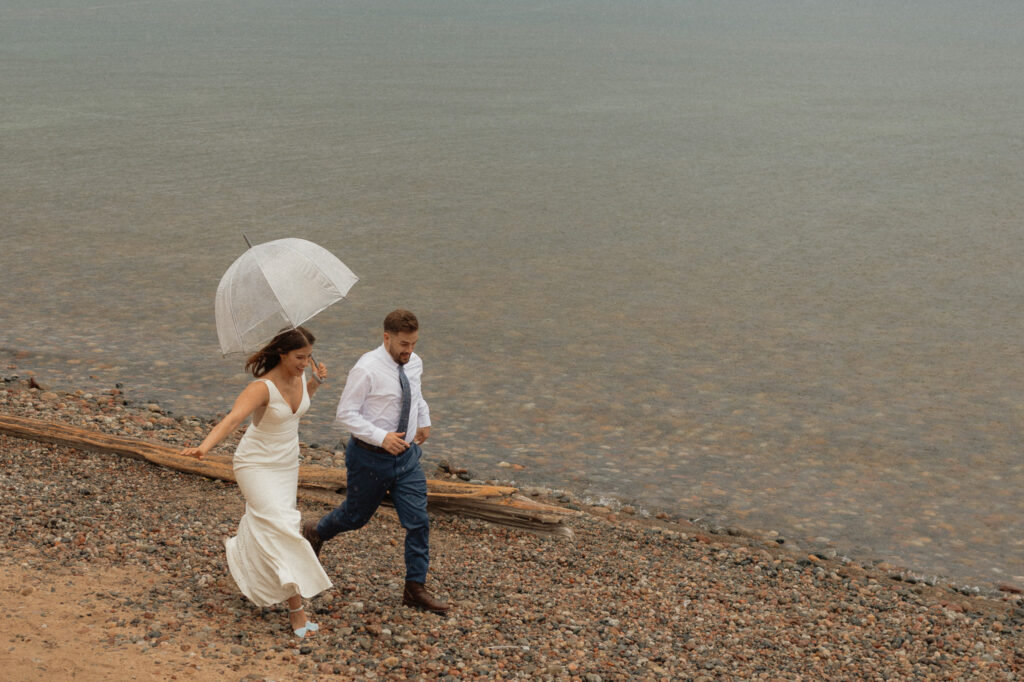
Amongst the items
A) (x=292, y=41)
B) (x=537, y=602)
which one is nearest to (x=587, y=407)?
(x=537, y=602)

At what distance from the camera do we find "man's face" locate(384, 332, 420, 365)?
23.1ft

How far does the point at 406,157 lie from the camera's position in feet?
82.4

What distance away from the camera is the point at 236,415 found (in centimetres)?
663

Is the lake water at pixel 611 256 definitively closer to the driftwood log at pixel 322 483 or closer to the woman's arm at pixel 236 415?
the driftwood log at pixel 322 483

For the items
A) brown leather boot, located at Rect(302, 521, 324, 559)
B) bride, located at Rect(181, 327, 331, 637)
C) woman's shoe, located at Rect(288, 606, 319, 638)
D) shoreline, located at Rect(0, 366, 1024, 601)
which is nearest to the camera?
woman's shoe, located at Rect(288, 606, 319, 638)

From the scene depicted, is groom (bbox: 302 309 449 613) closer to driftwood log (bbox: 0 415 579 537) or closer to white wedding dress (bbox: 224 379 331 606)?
white wedding dress (bbox: 224 379 331 606)

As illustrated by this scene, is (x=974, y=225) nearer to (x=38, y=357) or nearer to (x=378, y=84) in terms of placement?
(x=38, y=357)

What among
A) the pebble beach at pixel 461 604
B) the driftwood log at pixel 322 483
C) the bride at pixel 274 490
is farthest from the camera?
the driftwood log at pixel 322 483

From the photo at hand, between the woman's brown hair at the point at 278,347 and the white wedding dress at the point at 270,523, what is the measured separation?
5.5 inches

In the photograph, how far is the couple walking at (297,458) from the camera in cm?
684

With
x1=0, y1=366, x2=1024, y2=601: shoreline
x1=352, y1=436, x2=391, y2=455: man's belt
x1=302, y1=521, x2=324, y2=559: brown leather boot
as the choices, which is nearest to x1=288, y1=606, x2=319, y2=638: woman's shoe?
x1=302, y1=521, x2=324, y2=559: brown leather boot

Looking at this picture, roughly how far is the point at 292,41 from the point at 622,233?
102 feet

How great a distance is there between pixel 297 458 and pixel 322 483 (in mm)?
1901

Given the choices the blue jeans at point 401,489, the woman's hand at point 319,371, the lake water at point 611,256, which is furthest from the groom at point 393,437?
the lake water at point 611,256
